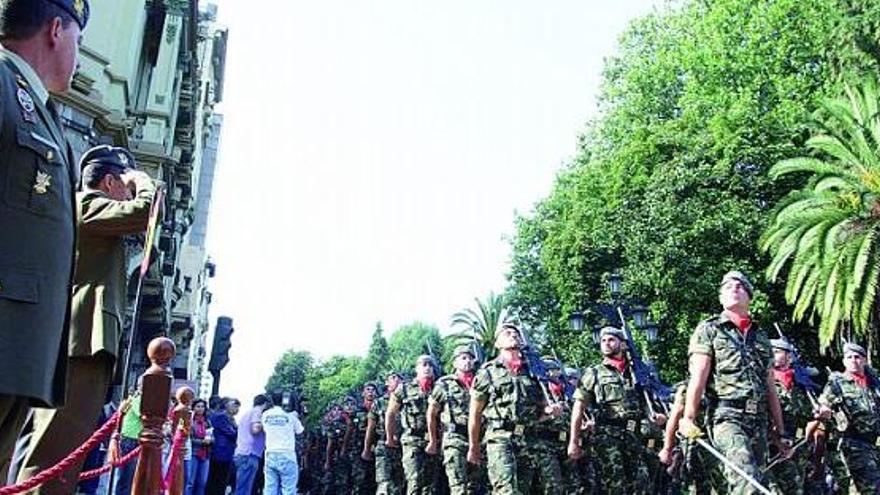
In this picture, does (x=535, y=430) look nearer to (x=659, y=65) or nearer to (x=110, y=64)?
(x=110, y=64)

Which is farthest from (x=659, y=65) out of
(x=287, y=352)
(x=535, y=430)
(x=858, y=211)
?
(x=287, y=352)

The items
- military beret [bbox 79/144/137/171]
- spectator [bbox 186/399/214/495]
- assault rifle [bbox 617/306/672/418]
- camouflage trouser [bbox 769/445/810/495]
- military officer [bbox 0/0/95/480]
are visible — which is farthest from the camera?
spectator [bbox 186/399/214/495]

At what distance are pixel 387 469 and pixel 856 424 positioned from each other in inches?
269

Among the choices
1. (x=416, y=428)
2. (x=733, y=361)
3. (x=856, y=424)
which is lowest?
(x=856, y=424)

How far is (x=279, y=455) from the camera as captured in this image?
11266mm

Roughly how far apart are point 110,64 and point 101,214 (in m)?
16.6

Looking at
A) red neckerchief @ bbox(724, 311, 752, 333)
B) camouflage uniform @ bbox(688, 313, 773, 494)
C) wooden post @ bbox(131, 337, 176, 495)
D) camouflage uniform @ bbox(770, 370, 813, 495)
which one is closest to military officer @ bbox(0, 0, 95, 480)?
wooden post @ bbox(131, 337, 176, 495)

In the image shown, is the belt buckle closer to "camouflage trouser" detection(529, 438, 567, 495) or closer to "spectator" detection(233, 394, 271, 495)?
"camouflage trouser" detection(529, 438, 567, 495)

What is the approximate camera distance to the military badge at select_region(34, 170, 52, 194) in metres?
2.54

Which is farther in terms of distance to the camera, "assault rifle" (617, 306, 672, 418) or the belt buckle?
"assault rifle" (617, 306, 672, 418)

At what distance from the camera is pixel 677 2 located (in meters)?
34.7

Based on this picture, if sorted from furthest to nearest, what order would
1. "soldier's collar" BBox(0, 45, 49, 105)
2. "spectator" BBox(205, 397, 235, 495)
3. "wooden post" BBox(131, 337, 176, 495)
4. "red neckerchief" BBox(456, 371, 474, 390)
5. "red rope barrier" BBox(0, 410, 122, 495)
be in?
"spectator" BBox(205, 397, 235, 495) < "red neckerchief" BBox(456, 371, 474, 390) < "wooden post" BBox(131, 337, 176, 495) < "red rope barrier" BBox(0, 410, 122, 495) < "soldier's collar" BBox(0, 45, 49, 105)

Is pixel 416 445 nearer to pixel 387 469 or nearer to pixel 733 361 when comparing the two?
pixel 387 469

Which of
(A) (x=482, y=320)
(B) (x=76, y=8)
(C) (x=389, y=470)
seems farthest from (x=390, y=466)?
(A) (x=482, y=320)
